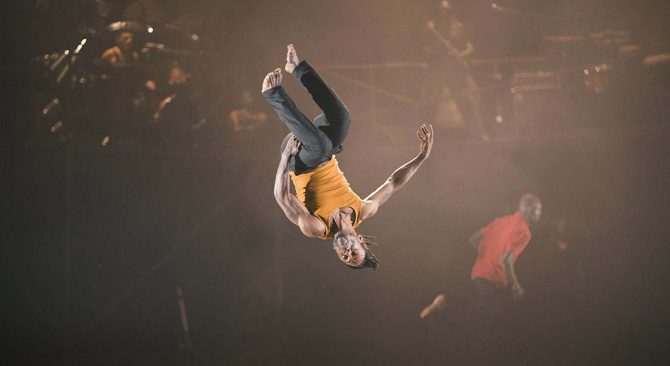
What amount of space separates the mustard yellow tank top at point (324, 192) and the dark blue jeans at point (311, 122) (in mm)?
45

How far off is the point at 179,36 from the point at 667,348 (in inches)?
212

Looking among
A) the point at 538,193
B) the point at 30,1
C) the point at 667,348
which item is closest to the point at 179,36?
the point at 30,1

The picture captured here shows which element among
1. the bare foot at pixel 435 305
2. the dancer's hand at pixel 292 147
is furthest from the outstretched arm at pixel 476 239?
the dancer's hand at pixel 292 147

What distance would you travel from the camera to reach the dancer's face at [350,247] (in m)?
3.12

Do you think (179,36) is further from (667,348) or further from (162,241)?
(667,348)

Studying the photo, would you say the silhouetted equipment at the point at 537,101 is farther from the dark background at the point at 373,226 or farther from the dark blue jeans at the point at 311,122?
the dark blue jeans at the point at 311,122

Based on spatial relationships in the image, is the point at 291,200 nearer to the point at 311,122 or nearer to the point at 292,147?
the point at 292,147

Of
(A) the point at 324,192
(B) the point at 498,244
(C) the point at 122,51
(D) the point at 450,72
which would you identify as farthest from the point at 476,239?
(C) the point at 122,51

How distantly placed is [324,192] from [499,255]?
3024mm

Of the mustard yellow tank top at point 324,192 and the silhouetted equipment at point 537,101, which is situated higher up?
→ the silhouetted equipment at point 537,101

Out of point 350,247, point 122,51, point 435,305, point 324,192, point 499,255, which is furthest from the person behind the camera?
point 435,305

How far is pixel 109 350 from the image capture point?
5.52m

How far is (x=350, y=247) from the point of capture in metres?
3.12

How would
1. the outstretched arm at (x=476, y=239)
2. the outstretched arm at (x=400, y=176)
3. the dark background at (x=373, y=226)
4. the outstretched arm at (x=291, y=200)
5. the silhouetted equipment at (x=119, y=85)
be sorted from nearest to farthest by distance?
the outstretched arm at (x=291, y=200)
the outstretched arm at (x=400, y=176)
the silhouetted equipment at (x=119, y=85)
the dark background at (x=373, y=226)
the outstretched arm at (x=476, y=239)
